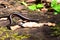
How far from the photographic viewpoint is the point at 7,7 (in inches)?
212

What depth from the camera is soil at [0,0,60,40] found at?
4.06m

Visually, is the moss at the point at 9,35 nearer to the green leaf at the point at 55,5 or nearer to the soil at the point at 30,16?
the soil at the point at 30,16

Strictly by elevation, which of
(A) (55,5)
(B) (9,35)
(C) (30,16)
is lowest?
(B) (9,35)

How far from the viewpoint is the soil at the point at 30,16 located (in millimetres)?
4059

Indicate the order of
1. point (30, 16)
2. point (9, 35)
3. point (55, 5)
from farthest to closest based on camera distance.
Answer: point (55, 5)
point (30, 16)
point (9, 35)

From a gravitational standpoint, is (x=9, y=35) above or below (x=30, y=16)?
below

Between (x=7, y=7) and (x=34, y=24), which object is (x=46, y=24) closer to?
(x=34, y=24)

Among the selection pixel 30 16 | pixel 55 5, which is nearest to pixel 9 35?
pixel 30 16

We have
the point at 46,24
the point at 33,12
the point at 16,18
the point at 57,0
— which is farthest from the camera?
the point at 57,0

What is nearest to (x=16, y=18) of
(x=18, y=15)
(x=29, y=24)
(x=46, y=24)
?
(x=18, y=15)

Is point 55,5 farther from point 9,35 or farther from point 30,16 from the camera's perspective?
point 9,35

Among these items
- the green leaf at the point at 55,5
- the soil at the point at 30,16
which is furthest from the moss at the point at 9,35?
the green leaf at the point at 55,5

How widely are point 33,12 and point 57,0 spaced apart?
775 mm

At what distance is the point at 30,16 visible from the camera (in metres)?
4.89
